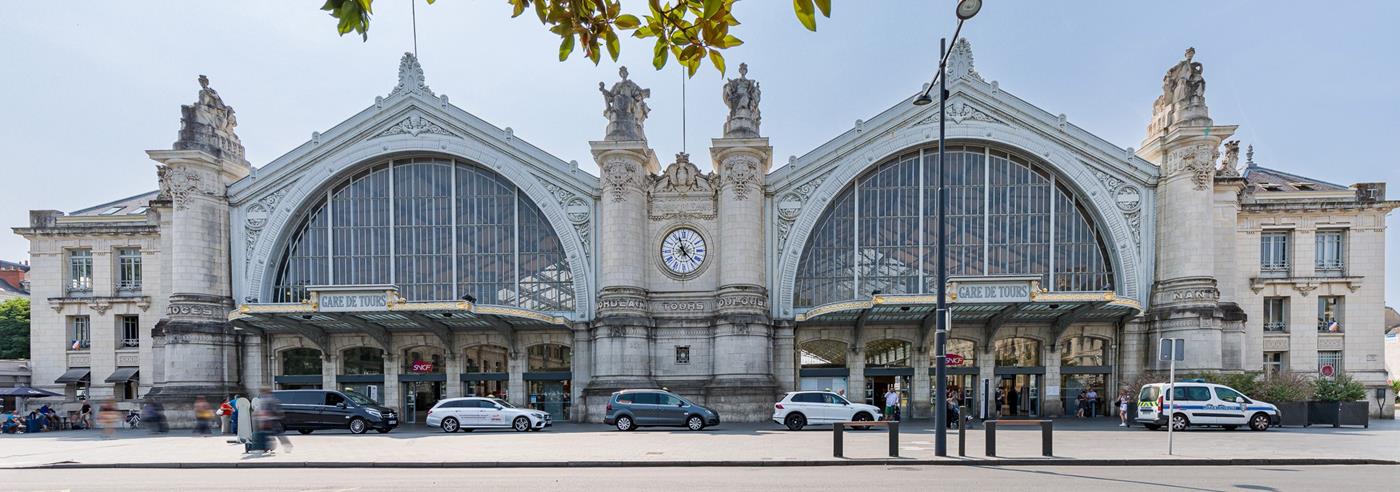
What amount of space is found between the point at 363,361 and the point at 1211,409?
3187cm

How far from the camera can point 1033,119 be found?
29.7m

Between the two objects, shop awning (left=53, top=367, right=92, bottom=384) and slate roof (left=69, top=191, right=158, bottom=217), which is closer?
shop awning (left=53, top=367, right=92, bottom=384)

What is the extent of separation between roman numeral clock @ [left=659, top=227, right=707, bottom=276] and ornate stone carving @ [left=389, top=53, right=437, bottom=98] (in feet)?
39.5

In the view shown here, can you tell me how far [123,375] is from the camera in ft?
111

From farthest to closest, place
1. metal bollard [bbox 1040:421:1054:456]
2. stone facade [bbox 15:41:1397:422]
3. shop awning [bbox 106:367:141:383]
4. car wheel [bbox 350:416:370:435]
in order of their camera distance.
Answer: shop awning [bbox 106:367:141:383]
stone facade [bbox 15:41:1397:422]
car wheel [bbox 350:416:370:435]
metal bollard [bbox 1040:421:1054:456]

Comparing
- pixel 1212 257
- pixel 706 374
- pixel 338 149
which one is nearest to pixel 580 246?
pixel 706 374

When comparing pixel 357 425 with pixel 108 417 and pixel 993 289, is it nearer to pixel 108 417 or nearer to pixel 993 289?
pixel 108 417

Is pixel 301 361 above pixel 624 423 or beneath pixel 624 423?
above

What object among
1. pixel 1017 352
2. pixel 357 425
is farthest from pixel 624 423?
pixel 1017 352

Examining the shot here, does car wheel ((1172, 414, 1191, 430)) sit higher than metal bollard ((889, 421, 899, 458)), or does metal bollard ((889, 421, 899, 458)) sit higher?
metal bollard ((889, 421, 899, 458))

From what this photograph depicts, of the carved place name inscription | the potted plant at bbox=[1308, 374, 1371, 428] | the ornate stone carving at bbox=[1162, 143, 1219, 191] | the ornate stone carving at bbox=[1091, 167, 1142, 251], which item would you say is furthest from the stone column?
the potted plant at bbox=[1308, 374, 1371, 428]

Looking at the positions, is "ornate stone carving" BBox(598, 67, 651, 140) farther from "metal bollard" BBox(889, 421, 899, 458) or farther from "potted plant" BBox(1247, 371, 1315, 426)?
"potted plant" BBox(1247, 371, 1315, 426)

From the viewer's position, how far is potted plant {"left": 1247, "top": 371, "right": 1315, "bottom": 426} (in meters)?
25.3

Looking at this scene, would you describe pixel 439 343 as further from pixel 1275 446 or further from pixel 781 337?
pixel 1275 446
